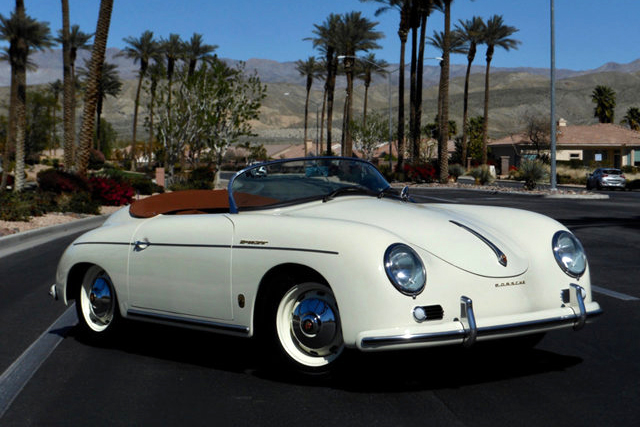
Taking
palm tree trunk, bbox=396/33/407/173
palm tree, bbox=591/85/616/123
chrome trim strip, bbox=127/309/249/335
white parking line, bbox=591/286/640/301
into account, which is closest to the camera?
chrome trim strip, bbox=127/309/249/335

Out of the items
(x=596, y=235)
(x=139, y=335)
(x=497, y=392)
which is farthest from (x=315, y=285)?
(x=596, y=235)

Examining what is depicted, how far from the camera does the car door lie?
5469 millimetres

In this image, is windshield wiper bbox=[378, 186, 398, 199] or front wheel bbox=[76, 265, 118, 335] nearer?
windshield wiper bbox=[378, 186, 398, 199]

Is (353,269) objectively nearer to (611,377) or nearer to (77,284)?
(611,377)

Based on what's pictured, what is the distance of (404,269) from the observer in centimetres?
475

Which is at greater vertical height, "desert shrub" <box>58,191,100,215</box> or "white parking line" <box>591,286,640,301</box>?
"desert shrub" <box>58,191,100,215</box>

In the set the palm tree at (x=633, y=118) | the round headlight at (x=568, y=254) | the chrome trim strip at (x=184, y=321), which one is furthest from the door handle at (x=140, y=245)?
the palm tree at (x=633, y=118)

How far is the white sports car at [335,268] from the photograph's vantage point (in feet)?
15.4

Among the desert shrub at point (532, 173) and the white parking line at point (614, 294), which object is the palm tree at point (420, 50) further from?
the white parking line at point (614, 294)

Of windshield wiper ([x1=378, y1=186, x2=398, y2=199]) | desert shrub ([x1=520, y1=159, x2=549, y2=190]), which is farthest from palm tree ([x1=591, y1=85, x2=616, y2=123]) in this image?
windshield wiper ([x1=378, y1=186, x2=398, y2=199])

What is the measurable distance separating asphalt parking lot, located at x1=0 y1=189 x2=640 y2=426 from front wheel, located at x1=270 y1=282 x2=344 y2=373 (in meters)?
0.13

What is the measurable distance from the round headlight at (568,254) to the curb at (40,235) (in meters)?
11.5

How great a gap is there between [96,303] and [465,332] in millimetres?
3149

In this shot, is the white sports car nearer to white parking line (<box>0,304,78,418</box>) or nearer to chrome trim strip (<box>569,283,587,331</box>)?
chrome trim strip (<box>569,283,587,331</box>)
